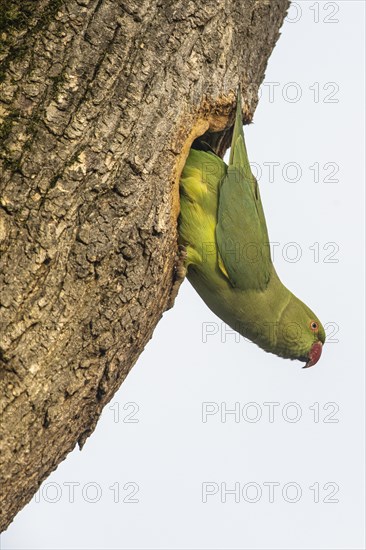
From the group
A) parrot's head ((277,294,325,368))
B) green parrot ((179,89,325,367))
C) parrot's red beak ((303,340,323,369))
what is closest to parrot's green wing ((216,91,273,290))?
green parrot ((179,89,325,367))

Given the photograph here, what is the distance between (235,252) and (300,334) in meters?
1.05

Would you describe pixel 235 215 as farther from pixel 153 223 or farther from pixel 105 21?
pixel 105 21

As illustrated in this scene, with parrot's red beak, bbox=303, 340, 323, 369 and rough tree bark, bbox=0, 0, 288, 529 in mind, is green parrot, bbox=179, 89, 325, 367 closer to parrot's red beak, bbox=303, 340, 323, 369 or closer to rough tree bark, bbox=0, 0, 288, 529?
parrot's red beak, bbox=303, 340, 323, 369

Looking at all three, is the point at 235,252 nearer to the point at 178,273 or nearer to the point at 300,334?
the point at 178,273

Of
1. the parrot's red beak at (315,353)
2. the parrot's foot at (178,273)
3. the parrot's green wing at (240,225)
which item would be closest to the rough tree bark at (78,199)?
the parrot's foot at (178,273)

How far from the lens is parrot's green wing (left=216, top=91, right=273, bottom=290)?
4871 mm

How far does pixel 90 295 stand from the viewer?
3.45 meters

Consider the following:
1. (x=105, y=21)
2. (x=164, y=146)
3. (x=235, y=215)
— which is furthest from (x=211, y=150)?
(x=105, y=21)

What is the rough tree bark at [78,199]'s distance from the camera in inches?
128

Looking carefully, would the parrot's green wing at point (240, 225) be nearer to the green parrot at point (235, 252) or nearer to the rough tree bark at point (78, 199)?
the green parrot at point (235, 252)

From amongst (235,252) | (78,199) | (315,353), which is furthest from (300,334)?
(78,199)

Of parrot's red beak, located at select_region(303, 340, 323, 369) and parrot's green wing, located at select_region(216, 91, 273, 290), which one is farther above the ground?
parrot's green wing, located at select_region(216, 91, 273, 290)

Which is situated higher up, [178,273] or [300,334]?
[178,273]

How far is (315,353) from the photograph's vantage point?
220 inches
